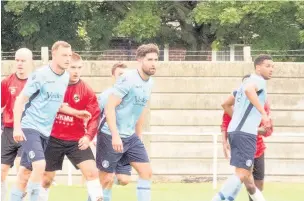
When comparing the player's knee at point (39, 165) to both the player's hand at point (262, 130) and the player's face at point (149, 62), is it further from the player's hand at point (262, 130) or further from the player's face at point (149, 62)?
the player's hand at point (262, 130)

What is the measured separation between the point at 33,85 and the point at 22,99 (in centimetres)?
20

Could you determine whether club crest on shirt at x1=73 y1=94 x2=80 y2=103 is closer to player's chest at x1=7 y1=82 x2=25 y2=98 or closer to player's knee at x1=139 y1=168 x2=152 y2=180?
player's knee at x1=139 y1=168 x2=152 y2=180

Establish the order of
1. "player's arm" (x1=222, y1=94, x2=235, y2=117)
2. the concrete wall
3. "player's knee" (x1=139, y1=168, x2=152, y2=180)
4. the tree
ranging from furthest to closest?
1. the tree
2. the concrete wall
3. "player's arm" (x1=222, y1=94, x2=235, y2=117)
4. "player's knee" (x1=139, y1=168, x2=152, y2=180)

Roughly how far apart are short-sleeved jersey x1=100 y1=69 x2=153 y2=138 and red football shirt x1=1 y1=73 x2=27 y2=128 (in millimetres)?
Answer: 1503

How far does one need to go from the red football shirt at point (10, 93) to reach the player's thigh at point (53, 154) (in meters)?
1.13

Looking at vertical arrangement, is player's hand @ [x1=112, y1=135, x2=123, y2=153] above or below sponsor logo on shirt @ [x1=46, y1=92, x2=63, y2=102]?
below

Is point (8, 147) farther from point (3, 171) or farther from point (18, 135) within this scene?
point (18, 135)

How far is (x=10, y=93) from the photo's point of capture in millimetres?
12828

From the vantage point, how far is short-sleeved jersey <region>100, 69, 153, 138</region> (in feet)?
38.4

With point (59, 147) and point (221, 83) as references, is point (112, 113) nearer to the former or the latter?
point (59, 147)

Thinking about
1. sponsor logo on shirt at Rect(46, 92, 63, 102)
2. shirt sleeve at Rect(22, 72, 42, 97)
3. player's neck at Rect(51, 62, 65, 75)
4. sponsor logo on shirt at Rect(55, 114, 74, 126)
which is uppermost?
player's neck at Rect(51, 62, 65, 75)

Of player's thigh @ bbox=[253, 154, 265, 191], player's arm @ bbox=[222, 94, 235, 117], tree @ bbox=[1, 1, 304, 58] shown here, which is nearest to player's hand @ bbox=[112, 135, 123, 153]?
player's arm @ bbox=[222, 94, 235, 117]

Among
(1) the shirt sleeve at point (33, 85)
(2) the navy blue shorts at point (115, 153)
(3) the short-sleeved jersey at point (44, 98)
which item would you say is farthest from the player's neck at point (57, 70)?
(2) the navy blue shorts at point (115, 153)

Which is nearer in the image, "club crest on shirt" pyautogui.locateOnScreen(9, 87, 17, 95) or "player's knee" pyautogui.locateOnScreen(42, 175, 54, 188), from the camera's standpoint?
"player's knee" pyautogui.locateOnScreen(42, 175, 54, 188)
